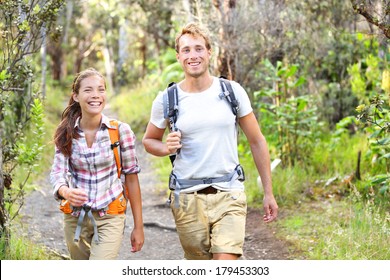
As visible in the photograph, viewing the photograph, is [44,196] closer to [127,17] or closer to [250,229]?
[250,229]

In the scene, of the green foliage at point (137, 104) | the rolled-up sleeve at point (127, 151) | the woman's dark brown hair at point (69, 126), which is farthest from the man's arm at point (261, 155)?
the green foliage at point (137, 104)

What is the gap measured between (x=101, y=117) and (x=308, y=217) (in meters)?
4.14

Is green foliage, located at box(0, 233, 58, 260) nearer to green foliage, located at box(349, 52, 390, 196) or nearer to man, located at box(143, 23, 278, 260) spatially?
man, located at box(143, 23, 278, 260)

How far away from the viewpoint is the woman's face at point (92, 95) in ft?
14.1

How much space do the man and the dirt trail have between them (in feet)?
8.11

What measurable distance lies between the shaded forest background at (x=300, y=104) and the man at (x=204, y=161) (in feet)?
5.06

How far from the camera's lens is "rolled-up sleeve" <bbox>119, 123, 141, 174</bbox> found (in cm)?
439

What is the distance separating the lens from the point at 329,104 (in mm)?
11484

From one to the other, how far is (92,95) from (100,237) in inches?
36.2

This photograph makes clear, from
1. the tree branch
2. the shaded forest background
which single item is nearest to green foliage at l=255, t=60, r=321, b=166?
the shaded forest background

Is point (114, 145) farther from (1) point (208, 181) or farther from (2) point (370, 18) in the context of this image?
(2) point (370, 18)

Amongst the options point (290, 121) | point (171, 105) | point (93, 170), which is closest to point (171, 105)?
point (171, 105)

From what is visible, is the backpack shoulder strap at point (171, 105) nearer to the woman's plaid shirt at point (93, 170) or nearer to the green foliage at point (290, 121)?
the woman's plaid shirt at point (93, 170)

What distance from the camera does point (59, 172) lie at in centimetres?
427
